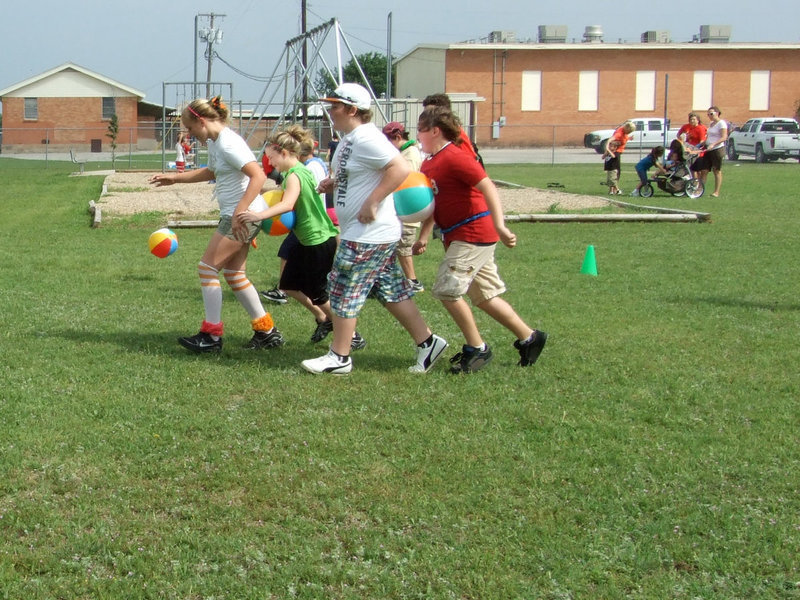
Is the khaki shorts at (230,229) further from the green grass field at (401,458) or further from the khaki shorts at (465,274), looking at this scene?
the khaki shorts at (465,274)

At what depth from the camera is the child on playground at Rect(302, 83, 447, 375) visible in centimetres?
601

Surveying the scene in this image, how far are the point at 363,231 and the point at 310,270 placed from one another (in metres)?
1.27

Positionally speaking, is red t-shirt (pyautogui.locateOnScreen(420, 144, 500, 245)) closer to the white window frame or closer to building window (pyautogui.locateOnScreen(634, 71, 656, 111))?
the white window frame

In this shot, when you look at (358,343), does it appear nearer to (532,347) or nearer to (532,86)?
(532,347)

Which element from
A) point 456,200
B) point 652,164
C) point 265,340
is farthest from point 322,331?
point 652,164

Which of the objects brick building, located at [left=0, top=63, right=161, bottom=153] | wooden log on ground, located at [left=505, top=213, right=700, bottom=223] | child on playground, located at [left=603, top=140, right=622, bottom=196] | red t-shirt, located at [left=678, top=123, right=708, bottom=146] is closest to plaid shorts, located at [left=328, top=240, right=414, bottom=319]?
wooden log on ground, located at [left=505, top=213, right=700, bottom=223]

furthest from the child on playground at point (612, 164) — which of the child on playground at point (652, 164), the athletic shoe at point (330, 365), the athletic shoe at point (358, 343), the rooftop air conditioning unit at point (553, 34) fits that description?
the rooftop air conditioning unit at point (553, 34)

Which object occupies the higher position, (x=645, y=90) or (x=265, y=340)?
(x=645, y=90)

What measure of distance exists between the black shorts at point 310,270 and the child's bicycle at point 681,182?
15.0 meters

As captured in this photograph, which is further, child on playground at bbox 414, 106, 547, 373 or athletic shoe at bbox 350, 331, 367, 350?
athletic shoe at bbox 350, 331, 367, 350

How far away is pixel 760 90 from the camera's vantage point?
65.1 m

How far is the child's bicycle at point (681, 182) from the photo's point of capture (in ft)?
68.3

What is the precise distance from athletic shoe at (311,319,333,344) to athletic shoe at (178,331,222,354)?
2.50 ft

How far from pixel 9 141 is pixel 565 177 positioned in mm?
47010
